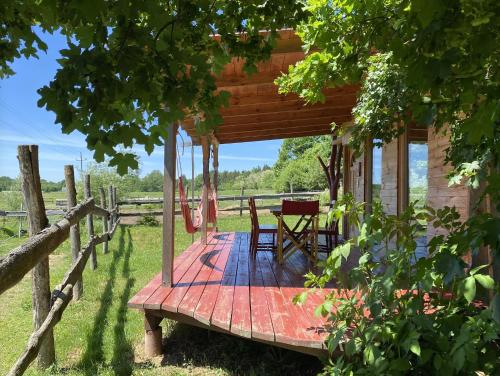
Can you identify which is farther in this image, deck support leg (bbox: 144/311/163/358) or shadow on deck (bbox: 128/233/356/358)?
deck support leg (bbox: 144/311/163/358)

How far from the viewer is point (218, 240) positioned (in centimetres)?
701

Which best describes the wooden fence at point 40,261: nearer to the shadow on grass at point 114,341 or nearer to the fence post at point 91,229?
the shadow on grass at point 114,341

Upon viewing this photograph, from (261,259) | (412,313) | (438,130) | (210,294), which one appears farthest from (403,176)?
(412,313)

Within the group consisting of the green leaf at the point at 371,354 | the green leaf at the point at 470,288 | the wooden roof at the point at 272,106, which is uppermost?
the wooden roof at the point at 272,106

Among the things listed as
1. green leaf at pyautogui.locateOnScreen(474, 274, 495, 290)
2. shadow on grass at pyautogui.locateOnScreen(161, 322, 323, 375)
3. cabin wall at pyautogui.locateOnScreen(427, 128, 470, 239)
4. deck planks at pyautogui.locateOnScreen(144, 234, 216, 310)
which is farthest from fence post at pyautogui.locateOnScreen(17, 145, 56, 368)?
cabin wall at pyautogui.locateOnScreen(427, 128, 470, 239)

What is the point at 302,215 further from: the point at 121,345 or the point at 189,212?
the point at 121,345

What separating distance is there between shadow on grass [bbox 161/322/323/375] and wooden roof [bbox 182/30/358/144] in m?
1.88

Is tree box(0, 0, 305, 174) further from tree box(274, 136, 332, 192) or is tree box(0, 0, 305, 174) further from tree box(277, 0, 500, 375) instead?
tree box(274, 136, 332, 192)

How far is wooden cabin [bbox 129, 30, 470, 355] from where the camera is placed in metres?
2.75

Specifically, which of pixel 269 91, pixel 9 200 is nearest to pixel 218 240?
pixel 269 91

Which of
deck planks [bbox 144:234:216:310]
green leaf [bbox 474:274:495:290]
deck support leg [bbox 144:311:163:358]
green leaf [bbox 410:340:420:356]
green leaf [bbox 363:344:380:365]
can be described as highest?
green leaf [bbox 474:274:495:290]

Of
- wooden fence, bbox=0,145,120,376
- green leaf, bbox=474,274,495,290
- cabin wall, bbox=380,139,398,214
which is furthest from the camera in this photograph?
cabin wall, bbox=380,139,398,214

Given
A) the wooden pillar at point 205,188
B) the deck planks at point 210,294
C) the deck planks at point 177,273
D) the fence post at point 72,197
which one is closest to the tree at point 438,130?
the deck planks at point 210,294

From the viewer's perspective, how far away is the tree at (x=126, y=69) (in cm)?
82
